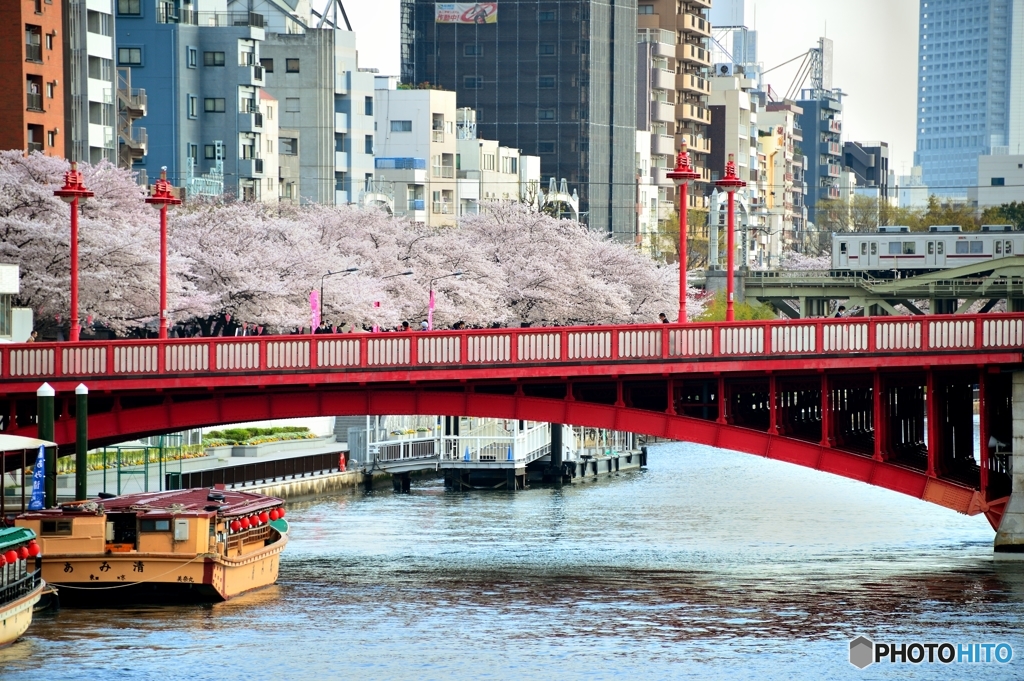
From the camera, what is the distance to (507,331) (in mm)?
63406

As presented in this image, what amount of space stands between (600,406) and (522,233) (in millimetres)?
85105

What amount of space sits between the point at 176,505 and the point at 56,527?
325 centimetres

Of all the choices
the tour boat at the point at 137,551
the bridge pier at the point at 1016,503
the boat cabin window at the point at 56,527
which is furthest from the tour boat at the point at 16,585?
the bridge pier at the point at 1016,503

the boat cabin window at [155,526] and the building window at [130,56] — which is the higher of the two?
the building window at [130,56]

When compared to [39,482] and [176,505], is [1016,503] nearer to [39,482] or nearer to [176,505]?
[176,505]

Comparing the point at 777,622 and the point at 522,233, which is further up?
the point at 522,233

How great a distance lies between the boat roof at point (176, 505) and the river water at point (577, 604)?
2534mm

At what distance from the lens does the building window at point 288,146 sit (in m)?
171

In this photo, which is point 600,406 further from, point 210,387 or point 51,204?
point 51,204

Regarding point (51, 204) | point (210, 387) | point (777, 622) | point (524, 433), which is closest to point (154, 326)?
point (51, 204)

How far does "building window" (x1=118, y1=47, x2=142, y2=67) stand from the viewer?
154 m

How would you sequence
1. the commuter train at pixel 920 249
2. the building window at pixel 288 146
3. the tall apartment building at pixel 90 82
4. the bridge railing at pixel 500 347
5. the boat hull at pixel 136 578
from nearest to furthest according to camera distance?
the boat hull at pixel 136 578 → the bridge railing at pixel 500 347 → the tall apartment building at pixel 90 82 → the commuter train at pixel 920 249 → the building window at pixel 288 146

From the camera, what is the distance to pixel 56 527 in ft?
183

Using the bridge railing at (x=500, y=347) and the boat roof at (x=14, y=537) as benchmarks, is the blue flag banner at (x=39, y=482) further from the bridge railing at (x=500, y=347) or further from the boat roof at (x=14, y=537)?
the boat roof at (x=14, y=537)
